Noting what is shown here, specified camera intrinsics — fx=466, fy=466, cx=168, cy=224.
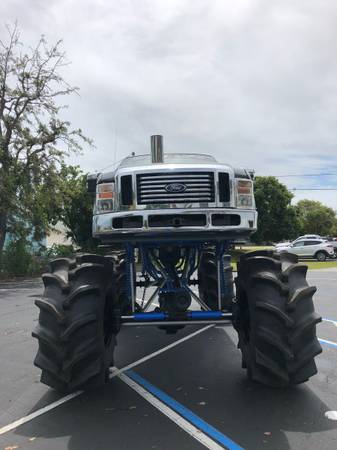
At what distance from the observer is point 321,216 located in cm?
9688

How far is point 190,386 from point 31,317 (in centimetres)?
589

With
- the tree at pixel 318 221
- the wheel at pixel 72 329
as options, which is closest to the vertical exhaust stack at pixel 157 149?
the wheel at pixel 72 329

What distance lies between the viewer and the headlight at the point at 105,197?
4.95m

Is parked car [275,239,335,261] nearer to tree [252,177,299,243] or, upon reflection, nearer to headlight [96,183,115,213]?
tree [252,177,299,243]

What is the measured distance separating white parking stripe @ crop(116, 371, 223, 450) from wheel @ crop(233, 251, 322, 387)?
863 millimetres

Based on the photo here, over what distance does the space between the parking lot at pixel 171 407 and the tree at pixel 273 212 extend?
41.0m

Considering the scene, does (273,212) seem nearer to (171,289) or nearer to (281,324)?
(171,289)

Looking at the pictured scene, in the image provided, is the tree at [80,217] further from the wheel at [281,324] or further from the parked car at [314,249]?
the wheel at [281,324]

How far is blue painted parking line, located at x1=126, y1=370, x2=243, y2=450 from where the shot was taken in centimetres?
372

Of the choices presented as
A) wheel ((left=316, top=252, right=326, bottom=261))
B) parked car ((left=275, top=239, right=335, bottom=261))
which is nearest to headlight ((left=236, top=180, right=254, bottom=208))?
parked car ((left=275, top=239, right=335, bottom=261))

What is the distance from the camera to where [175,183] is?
4824mm

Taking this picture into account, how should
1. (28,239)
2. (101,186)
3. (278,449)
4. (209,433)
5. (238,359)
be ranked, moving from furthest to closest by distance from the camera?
(28,239), (238,359), (101,186), (209,433), (278,449)

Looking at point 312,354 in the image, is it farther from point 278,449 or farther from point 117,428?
point 117,428

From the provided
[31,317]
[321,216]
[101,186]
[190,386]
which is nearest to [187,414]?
[190,386]
